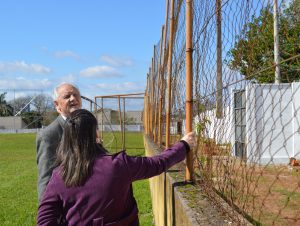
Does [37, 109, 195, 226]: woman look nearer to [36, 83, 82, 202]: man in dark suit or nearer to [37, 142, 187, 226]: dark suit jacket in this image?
[37, 142, 187, 226]: dark suit jacket

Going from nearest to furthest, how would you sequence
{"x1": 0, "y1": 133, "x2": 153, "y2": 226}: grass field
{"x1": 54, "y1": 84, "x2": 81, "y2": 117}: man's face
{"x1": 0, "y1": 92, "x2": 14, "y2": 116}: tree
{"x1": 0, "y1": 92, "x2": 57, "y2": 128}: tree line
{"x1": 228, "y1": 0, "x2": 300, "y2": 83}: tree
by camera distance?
{"x1": 228, "y1": 0, "x2": 300, "y2": 83}: tree, {"x1": 54, "y1": 84, "x2": 81, "y2": 117}: man's face, {"x1": 0, "y1": 133, "x2": 153, "y2": 226}: grass field, {"x1": 0, "y1": 92, "x2": 57, "y2": 128}: tree line, {"x1": 0, "y1": 92, "x2": 14, "y2": 116}: tree

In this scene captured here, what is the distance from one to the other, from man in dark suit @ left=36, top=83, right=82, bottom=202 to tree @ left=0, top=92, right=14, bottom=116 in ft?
295

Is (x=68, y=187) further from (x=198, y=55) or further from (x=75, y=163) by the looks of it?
(x=198, y=55)

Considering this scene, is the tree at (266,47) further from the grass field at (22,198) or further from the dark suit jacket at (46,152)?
the grass field at (22,198)

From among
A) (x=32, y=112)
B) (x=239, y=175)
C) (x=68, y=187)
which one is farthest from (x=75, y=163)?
(x=32, y=112)

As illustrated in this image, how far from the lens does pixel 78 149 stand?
2.25 metres

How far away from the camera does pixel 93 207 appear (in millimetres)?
2193

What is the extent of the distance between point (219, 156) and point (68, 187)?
3.05 ft

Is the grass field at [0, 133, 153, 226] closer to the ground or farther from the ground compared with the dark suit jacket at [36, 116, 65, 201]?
closer to the ground

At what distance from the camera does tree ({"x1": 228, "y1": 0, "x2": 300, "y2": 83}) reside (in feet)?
4.96

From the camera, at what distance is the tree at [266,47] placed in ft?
4.96

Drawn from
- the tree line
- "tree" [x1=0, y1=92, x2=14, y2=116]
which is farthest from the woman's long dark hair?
"tree" [x1=0, y1=92, x2=14, y2=116]

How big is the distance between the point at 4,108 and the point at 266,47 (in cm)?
9226

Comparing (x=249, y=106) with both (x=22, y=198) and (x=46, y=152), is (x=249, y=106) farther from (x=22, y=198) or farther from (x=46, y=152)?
(x=22, y=198)
